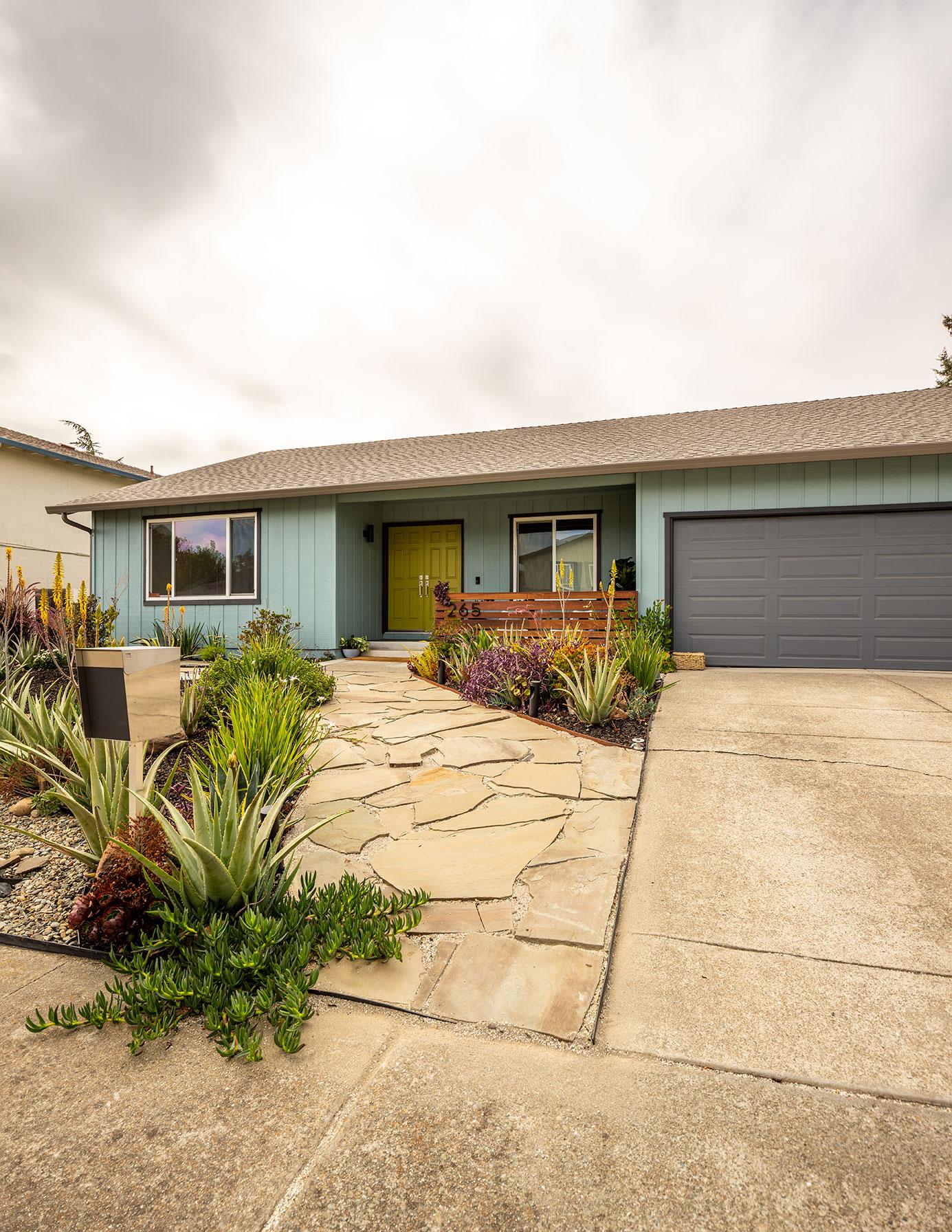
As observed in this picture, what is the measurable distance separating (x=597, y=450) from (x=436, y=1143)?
8491 millimetres

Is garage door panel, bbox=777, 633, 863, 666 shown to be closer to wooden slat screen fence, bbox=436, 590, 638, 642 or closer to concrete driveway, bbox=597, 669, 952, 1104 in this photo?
wooden slat screen fence, bbox=436, 590, 638, 642

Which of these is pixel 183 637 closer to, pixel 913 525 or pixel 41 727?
pixel 41 727

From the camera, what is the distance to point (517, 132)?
295 inches

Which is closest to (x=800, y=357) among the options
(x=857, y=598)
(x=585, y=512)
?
(x=585, y=512)

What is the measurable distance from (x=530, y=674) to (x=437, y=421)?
2763 centimetres

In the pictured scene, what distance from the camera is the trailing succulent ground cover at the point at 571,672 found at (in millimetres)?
4582

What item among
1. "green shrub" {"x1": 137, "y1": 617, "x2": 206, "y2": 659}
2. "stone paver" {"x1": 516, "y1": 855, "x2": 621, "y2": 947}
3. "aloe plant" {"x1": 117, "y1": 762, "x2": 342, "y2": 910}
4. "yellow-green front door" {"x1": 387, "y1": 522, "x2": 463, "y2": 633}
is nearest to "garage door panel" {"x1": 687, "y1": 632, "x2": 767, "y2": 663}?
"yellow-green front door" {"x1": 387, "y1": 522, "x2": 463, "y2": 633}

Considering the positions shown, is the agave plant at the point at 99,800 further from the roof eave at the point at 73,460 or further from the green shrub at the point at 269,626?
the roof eave at the point at 73,460

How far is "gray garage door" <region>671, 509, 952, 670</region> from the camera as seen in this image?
7195 millimetres

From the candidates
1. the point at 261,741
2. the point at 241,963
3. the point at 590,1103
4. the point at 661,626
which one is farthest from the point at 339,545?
the point at 590,1103

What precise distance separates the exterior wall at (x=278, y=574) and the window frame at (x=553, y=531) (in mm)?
3108

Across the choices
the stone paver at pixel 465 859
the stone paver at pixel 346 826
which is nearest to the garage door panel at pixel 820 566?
the stone paver at pixel 465 859

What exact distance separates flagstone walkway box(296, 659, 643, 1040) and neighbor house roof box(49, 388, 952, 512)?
477 centimetres

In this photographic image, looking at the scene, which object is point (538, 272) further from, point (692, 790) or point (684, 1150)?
point (684, 1150)
